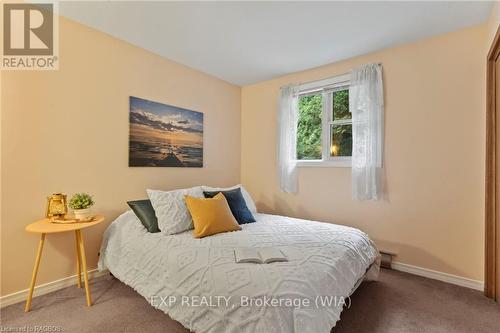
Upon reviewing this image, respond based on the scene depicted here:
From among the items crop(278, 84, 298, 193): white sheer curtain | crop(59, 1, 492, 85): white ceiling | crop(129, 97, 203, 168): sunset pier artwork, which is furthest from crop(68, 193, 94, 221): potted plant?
crop(278, 84, 298, 193): white sheer curtain

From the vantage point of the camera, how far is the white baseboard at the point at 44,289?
1.90m

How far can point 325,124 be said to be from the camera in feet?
10.6

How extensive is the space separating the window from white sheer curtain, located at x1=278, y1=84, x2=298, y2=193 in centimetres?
12

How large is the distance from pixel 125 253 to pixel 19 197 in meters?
0.97

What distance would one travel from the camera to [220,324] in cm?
128

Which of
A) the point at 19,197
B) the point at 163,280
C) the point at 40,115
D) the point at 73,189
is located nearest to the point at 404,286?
the point at 163,280

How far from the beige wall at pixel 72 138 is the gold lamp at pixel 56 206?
0.15m

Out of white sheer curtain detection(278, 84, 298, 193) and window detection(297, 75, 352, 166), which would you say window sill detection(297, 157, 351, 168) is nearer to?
window detection(297, 75, 352, 166)

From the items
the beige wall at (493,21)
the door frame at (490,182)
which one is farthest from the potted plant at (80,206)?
the beige wall at (493,21)

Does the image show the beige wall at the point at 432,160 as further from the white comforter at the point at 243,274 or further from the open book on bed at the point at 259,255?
the open book on bed at the point at 259,255

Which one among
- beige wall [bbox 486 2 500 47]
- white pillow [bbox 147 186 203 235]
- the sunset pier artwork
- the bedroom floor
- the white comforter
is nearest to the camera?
the white comforter

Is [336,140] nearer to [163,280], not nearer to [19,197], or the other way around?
[163,280]

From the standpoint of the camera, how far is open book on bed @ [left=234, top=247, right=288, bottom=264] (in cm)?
149

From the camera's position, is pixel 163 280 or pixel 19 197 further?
pixel 19 197
